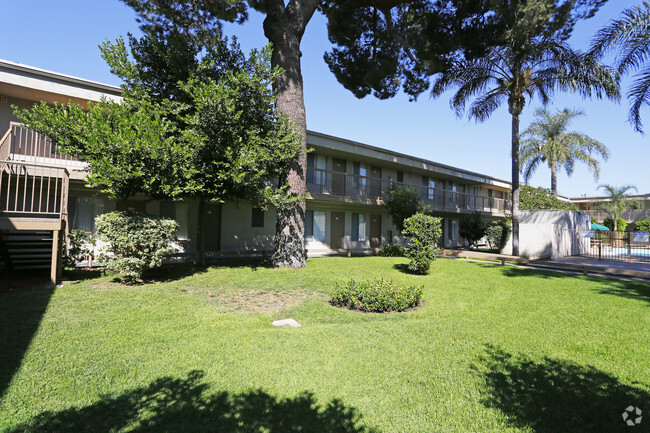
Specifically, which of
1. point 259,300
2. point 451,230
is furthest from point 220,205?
point 451,230

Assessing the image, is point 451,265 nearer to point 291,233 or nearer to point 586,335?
point 291,233

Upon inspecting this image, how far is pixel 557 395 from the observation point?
3.44m

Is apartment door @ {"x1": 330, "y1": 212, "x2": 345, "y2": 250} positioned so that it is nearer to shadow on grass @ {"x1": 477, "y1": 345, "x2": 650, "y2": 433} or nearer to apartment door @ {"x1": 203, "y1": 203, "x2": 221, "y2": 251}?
apartment door @ {"x1": 203, "y1": 203, "x2": 221, "y2": 251}

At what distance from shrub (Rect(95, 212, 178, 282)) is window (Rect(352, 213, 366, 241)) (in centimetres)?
1301

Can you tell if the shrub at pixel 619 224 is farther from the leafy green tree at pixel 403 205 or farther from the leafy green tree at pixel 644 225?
the leafy green tree at pixel 403 205

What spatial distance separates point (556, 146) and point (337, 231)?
23741 millimetres

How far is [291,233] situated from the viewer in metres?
12.0

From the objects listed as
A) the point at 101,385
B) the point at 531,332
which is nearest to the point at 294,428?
the point at 101,385

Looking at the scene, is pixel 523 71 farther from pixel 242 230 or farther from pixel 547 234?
pixel 242 230

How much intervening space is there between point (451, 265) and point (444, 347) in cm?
1032

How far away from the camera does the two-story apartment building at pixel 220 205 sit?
30.8 ft

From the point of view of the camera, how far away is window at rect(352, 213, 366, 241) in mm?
20484

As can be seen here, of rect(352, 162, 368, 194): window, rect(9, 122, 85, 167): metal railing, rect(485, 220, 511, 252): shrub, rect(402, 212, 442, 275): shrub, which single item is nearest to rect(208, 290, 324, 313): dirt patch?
rect(402, 212, 442, 275): shrub

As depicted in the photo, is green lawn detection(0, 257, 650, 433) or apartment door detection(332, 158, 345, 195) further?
apartment door detection(332, 158, 345, 195)
